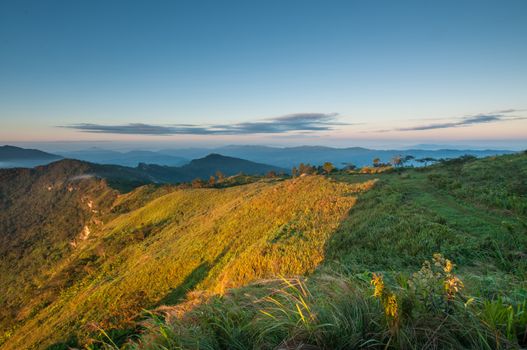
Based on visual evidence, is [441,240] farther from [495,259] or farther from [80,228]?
[80,228]

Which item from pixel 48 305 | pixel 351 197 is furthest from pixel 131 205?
pixel 351 197

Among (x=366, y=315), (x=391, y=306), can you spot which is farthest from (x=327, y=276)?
(x=391, y=306)

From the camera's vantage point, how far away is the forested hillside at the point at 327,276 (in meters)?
2.53

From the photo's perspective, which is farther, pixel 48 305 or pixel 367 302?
pixel 48 305

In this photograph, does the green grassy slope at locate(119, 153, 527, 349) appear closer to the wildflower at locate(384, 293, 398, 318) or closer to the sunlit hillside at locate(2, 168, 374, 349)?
the wildflower at locate(384, 293, 398, 318)

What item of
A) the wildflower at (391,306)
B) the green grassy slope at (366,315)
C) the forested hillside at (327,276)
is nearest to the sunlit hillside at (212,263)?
the forested hillside at (327,276)

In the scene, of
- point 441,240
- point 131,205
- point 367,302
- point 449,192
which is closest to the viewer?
point 367,302

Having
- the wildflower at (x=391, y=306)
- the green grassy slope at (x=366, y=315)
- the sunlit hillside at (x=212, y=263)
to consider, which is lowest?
the sunlit hillside at (x=212, y=263)

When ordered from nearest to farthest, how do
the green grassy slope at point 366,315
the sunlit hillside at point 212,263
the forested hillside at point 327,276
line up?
1. the green grassy slope at point 366,315
2. the forested hillside at point 327,276
3. the sunlit hillside at point 212,263

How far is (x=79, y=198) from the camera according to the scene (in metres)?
121

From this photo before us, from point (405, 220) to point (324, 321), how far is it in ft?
28.1

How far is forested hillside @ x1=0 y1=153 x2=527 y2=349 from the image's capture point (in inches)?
99.7

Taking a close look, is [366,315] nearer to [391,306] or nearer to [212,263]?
[391,306]

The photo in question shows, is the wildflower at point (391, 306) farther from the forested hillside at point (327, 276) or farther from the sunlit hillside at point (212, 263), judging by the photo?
the sunlit hillside at point (212, 263)
